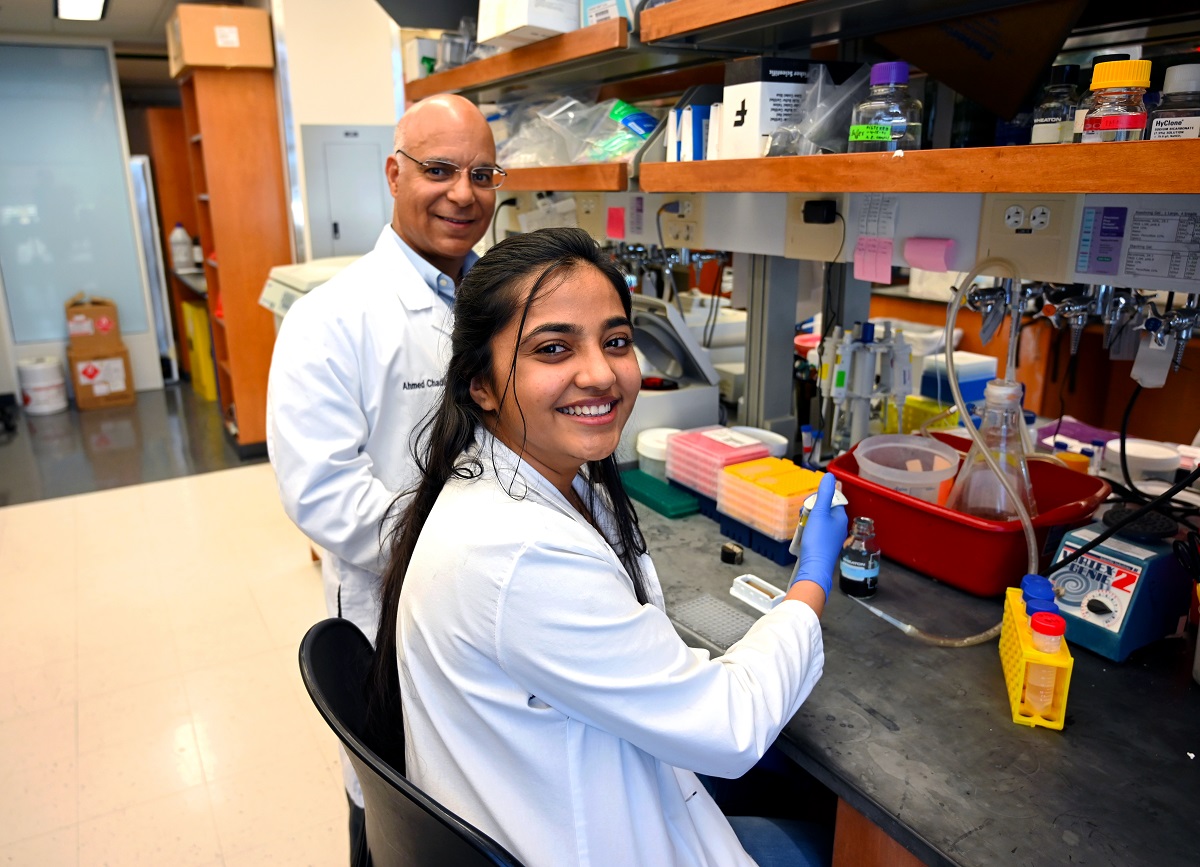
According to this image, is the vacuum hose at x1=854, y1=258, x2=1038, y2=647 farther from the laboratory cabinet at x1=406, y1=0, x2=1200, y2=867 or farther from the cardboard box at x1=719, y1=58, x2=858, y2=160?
the cardboard box at x1=719, y1=58, x2=858, y2=160

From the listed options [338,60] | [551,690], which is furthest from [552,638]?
[338,60]

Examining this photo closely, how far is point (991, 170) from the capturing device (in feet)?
3.15

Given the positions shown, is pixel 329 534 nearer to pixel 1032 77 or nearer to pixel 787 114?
pixel 787 114

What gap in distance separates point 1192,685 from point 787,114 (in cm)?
110

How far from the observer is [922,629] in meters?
1.27

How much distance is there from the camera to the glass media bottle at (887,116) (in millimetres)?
1197

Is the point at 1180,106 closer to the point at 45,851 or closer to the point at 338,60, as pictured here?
the point at 45,851

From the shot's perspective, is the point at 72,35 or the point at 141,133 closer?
the point at 72,35

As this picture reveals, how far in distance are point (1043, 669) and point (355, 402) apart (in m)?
1.24

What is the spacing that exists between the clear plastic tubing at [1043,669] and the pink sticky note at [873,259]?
75 centimetres

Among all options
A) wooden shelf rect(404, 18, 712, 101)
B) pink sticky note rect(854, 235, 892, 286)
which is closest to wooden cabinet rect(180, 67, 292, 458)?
wooden shelf rect(404, 18, 712, 101)

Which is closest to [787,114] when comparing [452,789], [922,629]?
[922,629]

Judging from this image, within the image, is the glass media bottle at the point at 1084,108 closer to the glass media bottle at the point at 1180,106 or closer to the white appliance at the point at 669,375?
the glass media bottle at the point at 1180,106

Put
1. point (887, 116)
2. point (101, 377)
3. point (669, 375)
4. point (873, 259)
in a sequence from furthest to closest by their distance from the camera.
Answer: point (101, 377) < point (669, 375) < point (873, 259) < point (887, 116)
